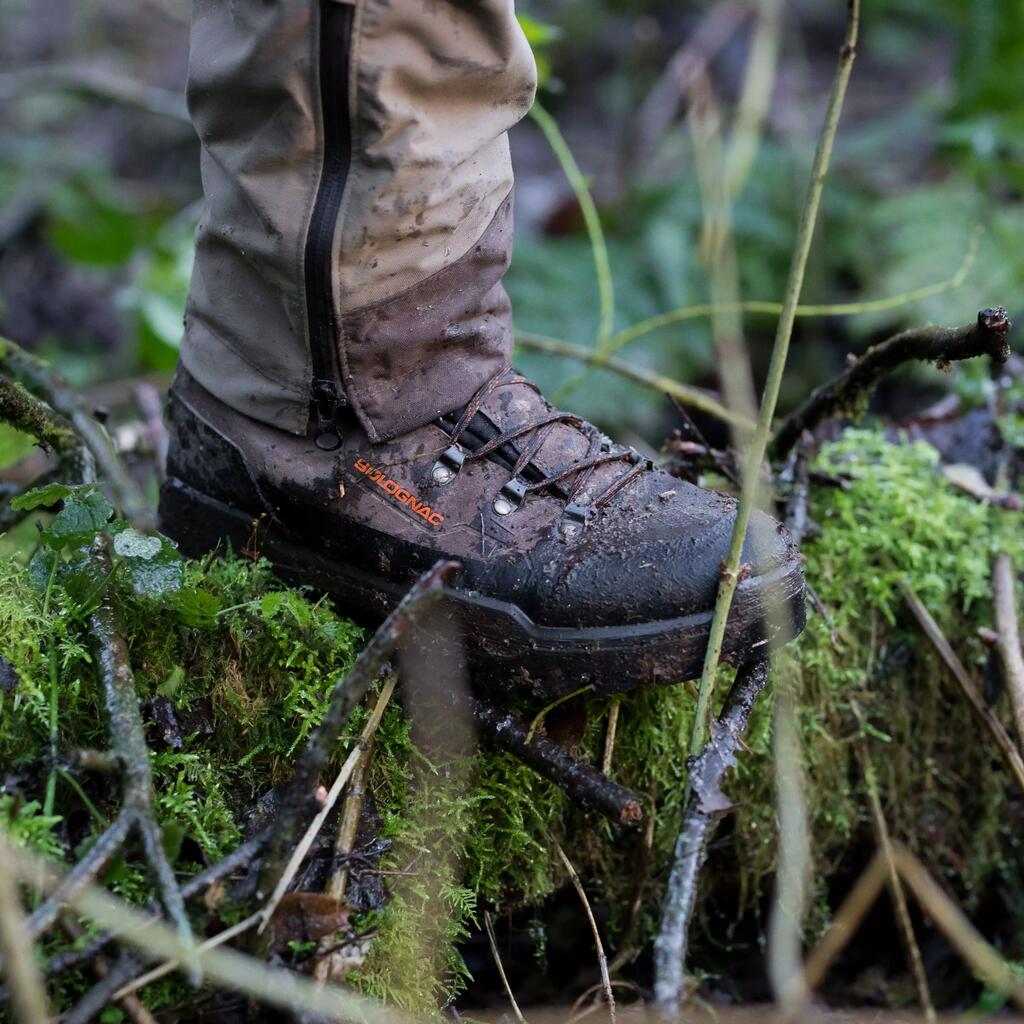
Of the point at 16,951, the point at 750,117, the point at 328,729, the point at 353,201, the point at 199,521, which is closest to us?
the point at 16,951

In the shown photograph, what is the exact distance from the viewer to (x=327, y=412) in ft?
6.26

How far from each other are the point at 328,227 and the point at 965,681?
1.80 m

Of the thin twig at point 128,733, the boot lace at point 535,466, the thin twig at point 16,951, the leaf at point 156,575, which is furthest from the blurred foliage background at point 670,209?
the thin twig at point 16,951

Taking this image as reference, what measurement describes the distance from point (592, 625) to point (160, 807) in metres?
0.79

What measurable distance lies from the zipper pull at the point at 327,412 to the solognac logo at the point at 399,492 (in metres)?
0.07

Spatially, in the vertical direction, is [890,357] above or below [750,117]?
below

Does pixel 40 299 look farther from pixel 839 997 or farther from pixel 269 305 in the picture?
pixel 839 997

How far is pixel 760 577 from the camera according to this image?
1.78 metres

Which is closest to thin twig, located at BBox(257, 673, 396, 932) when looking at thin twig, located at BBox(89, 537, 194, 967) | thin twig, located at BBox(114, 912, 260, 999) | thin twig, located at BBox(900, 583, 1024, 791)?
thin twig, located at BBox(114, 912, 260, 999)

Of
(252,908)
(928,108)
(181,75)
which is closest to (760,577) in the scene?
(252,908)

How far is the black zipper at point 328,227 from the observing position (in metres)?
1.61

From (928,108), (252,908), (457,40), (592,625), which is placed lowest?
(252,908)

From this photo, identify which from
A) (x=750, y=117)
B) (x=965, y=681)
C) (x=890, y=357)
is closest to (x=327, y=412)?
(x=890, y=357)

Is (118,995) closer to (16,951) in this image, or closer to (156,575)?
(16,951)
